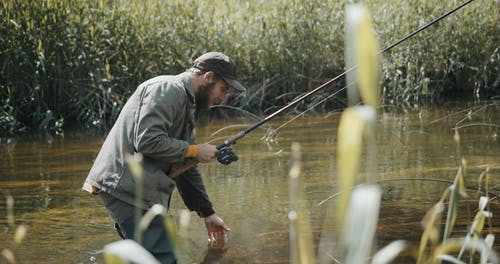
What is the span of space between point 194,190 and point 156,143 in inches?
28.5

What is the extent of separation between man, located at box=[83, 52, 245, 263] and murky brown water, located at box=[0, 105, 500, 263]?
632 mm

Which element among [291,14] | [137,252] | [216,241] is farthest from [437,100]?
[137,252]

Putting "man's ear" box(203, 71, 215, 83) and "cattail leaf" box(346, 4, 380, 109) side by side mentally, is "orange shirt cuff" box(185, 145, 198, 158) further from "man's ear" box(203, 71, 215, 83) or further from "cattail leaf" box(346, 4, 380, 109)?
"cattail leaf" box(346, 4, 380, 109)

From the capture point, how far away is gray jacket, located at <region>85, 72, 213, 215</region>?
12.6ft

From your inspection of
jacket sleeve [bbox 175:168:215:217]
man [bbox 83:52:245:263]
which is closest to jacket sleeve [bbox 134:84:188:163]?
man [bbox 83:52:245:263]

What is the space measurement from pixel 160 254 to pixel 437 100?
27.8 ft

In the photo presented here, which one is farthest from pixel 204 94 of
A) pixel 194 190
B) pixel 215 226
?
pixel 215 226

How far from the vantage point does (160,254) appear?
3902mm

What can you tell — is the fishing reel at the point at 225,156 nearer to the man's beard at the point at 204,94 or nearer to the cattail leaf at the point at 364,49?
the man's beard at the point at 204,94

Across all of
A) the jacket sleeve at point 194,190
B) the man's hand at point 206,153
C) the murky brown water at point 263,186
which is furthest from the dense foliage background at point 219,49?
the man's hand at point 206,153

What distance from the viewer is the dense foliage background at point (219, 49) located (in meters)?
10.3

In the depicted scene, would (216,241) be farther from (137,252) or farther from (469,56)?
(469,56)

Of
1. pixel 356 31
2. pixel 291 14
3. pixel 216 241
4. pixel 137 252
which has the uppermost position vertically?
pixel 291 14

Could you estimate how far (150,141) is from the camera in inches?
150
